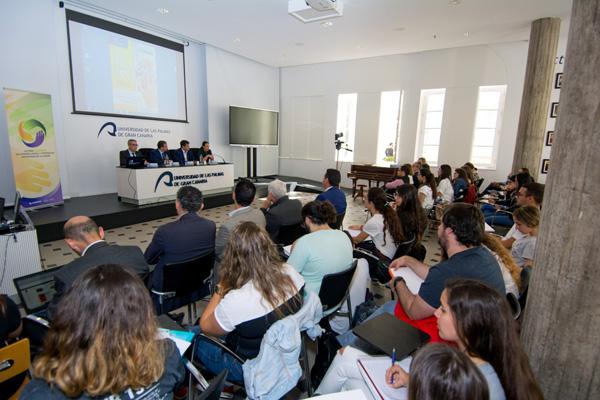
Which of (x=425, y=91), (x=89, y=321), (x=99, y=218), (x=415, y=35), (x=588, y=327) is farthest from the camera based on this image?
(x=425, y=91)

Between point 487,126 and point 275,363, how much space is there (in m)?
8.65

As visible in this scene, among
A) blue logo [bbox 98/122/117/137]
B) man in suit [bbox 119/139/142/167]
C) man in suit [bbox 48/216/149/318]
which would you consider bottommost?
man in suit [bbox 48/216/149/318]

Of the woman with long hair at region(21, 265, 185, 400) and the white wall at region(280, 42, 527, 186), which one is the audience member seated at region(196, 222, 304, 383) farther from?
the white wall at region(280, 42, 527, 186)

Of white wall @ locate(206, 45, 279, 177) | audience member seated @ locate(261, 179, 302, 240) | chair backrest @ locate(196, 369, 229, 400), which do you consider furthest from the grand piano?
chair backrest @ locate(196, 369, 229, 400)

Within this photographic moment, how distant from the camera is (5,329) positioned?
146 cm

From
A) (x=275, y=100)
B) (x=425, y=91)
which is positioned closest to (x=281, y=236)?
(x=425, y=91)

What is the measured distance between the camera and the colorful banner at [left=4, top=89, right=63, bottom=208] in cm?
483

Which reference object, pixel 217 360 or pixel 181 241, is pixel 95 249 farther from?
pixel 217 360

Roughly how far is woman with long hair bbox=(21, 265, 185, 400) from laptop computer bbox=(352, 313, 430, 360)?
853mm

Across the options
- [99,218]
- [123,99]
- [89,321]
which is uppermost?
[123,99]

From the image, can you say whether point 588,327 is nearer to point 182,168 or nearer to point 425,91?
point 182,168

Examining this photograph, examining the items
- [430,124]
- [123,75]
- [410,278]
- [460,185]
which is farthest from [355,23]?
[410,278]

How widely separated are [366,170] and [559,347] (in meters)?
7.58

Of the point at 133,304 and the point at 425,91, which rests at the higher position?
the point at 425,91
